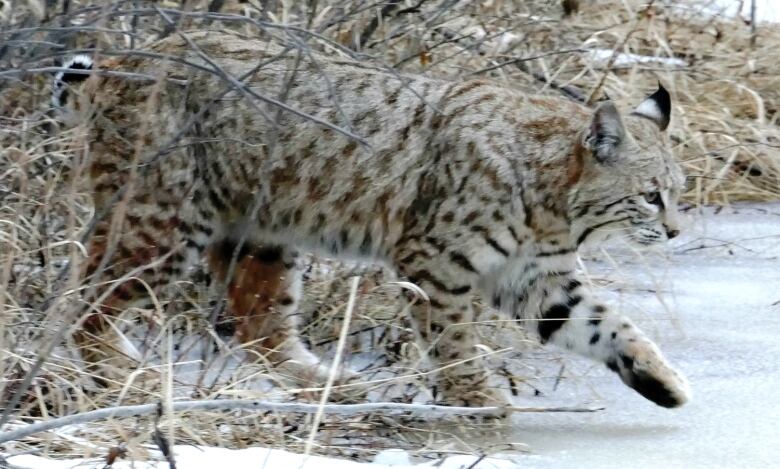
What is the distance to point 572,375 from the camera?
4.55m

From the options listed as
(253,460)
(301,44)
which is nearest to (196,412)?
(253,460)

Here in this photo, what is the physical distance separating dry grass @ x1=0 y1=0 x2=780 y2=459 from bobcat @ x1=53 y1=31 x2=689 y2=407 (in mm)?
155

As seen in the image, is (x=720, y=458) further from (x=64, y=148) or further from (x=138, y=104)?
(x=64, y=148)

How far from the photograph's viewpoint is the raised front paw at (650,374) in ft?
14.5

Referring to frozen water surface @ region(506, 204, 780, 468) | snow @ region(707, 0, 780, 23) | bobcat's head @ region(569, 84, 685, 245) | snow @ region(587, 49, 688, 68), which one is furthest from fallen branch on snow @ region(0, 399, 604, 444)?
snow @ region(707, 0, 780, 23)

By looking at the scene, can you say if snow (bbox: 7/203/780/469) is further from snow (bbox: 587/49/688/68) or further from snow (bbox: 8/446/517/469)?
snow (bbox: 587/49/688/68)

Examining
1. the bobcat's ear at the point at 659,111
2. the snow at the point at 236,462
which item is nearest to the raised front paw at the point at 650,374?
the bobcat's ear at the point at 659,111

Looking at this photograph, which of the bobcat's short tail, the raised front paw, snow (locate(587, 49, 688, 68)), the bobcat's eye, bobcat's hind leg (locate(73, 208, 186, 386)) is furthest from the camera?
snow (locate(587, 49, 688, 68))

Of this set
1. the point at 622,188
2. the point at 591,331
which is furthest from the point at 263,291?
the point at 622,188

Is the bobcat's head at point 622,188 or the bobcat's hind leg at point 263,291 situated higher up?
the bobcat's head at point 622,188

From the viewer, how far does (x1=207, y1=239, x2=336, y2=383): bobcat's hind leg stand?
199 inches

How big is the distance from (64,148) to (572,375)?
1.86m

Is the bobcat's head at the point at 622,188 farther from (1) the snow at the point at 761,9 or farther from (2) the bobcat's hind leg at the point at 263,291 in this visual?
(1) the snow at the point at 761,9

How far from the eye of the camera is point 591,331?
15.8ft
